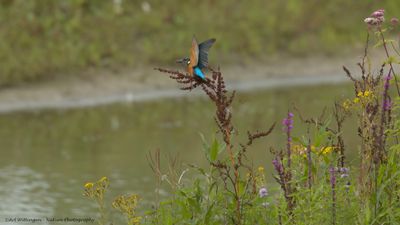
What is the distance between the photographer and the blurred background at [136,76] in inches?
395

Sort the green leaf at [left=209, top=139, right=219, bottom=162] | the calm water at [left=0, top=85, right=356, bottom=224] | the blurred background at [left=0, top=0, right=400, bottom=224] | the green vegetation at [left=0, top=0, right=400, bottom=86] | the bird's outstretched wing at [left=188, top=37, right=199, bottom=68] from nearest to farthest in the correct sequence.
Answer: the bird's outstretched wing at [left=188, top=37, right=199, bottom=68] < the green leaf at [left=209, top=139, right=219, bottom=162] < the calm water at [left=0, top=85, right=356, bottom=224] < the blurred background at [left=0, top=0, right=400, bottom=224] < the green vegetation at [left=0, top=0, right=400, bottom=86]

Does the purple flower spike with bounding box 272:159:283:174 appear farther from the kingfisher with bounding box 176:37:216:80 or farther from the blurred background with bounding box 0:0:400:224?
the blurred background with bounding box 0:0:400:224

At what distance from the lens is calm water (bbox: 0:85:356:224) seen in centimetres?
834

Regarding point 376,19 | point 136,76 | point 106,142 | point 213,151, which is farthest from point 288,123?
point 136,76

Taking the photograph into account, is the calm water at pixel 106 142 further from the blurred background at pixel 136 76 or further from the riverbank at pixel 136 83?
the riverbank at pixel 136 83

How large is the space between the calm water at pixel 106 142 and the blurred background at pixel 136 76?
2cm

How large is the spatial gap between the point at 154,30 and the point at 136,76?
128cm

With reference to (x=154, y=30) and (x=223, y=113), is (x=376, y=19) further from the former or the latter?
(x=154, y=30)

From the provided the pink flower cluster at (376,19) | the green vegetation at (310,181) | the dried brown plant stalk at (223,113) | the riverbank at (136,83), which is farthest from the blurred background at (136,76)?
the pink flower cluster at (376,19)

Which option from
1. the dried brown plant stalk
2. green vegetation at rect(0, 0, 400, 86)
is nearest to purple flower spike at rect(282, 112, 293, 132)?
the dried brown plant stalk

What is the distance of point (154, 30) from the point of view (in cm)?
1512

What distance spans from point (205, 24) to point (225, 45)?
52 cm

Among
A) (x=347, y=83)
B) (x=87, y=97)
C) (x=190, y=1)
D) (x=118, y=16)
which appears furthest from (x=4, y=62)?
(x=347, y=83)

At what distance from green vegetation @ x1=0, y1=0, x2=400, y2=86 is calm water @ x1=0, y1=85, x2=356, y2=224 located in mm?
1088
